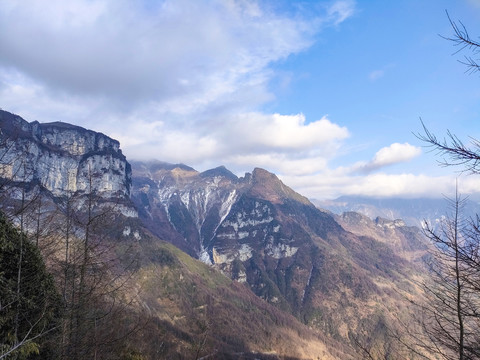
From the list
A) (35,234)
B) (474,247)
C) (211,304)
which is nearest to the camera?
(474,247)

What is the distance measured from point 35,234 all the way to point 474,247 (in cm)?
1557

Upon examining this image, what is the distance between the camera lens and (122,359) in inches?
518

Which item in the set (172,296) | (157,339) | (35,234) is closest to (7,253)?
(35,234)

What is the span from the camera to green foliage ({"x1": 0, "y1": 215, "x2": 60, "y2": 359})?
9.62m

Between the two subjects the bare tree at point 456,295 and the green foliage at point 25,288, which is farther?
the green foliage at point 25,288

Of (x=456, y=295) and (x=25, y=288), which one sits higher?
(x=456, y=295)

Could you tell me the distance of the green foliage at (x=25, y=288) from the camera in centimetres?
962

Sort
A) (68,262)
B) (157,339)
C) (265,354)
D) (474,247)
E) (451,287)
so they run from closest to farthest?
1. (474,247)
2. (451,287)
3. (68,262)
4. (157,339)
5. (265,354)

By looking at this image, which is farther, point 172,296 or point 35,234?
point 172,296

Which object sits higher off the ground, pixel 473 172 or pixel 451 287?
pixel 473 172

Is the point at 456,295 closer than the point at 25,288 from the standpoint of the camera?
Yes

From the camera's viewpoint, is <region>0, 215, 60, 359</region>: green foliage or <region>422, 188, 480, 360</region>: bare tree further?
<region>0, 215, 60, 359</region>: green foliage

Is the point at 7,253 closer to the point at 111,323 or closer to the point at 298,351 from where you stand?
the point at 111,323

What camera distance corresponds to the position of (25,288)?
34.5 ft
